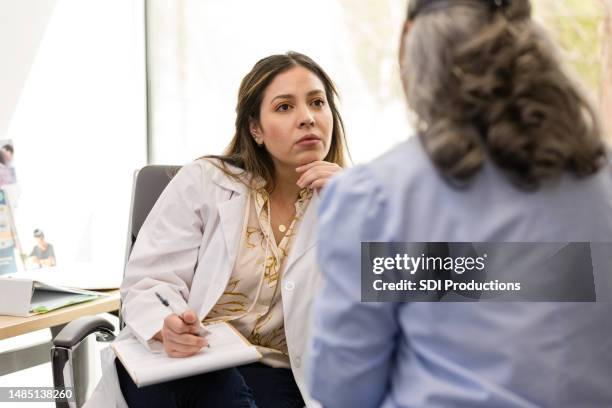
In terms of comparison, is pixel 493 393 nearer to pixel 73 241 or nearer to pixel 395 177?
pixel 395 177

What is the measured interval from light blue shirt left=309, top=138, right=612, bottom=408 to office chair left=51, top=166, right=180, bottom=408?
0.88 m

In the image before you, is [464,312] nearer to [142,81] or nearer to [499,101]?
[499,101]

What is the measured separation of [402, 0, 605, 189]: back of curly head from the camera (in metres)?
0.68

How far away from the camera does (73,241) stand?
9.07 feet

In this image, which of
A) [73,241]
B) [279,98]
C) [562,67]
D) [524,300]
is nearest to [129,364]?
[279,98]

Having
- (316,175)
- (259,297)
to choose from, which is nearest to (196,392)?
(259,297)

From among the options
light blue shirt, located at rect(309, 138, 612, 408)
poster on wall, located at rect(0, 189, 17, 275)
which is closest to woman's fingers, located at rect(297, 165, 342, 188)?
light blue shirt, located at rect(309, 138, 612, 408)

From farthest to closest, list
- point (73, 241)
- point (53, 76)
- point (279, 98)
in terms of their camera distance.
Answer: point (73, 241), point (53, 76), point (279, 98)

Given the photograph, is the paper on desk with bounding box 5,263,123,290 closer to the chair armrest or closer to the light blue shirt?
the chair armrest

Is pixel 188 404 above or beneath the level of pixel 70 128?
beneath

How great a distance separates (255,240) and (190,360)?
42cm

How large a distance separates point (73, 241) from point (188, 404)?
5.30ft

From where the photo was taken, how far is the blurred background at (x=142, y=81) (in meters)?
2.45

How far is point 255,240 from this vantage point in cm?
159
